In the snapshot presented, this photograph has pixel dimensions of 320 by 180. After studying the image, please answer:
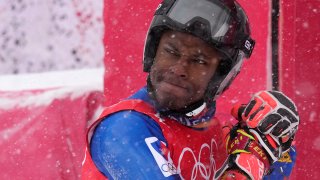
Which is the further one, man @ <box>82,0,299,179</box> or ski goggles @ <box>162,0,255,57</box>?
ski goggles @ <box>162,0,255,57</box>

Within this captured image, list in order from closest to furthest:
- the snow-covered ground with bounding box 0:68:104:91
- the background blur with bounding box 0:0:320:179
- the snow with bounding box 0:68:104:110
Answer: the background blur with bounding box 0:0:320:179 < the snow with bounding box 0:68:104:110 < the snow-covered ground with bounding box 0:68:104:91

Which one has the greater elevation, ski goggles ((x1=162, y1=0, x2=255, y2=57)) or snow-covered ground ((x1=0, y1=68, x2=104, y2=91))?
ski goggles ((x1=162, y1=0, x2=255, y2=57))

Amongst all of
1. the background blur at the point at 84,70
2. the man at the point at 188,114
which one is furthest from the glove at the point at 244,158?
the background blur at the point at 84,70

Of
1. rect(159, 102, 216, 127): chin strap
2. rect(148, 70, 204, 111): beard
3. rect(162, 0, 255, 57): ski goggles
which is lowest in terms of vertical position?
rect(159, 102, 216, 127): chin strap

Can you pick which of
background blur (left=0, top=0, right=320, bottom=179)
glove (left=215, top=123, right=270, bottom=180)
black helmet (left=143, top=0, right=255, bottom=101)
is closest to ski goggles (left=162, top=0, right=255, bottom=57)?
black helmet (left=143, top=0, right=255, bottom=101)

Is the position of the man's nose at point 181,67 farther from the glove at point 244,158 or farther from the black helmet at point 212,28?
the glove at point 244,158

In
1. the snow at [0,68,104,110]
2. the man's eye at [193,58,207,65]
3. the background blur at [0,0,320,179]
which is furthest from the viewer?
the snow at [0,68,104,110]

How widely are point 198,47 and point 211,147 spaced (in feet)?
1.20

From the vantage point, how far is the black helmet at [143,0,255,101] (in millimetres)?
1602

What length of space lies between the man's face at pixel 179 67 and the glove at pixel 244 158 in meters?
0.23

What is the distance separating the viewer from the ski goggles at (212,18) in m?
1.61

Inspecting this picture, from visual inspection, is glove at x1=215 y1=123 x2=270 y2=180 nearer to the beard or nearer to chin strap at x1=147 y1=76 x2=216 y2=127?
chin strap at x1=147 y1=76 x2=216 y2=127

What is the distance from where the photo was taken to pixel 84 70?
4074mm

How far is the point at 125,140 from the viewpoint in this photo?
1.46 meters
